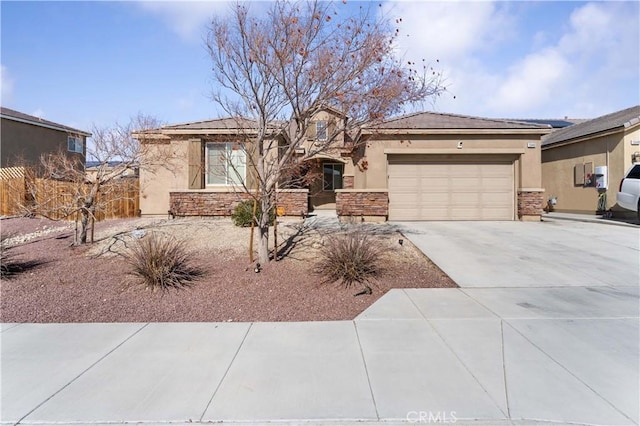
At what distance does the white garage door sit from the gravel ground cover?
4844 millimetres

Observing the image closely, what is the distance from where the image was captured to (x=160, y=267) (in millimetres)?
7340

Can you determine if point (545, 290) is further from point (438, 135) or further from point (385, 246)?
point (438, 135)

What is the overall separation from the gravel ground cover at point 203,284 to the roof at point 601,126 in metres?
13.9

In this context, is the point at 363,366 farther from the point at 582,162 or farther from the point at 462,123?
the point at 582,162

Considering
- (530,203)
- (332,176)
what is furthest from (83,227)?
(332,176)

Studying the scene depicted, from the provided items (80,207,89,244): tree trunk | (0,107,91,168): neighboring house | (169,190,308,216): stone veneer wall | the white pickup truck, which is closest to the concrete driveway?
the white pickup truck

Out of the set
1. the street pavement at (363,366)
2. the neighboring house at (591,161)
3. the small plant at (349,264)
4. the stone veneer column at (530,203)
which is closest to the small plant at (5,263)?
the street pavement at (363,366)

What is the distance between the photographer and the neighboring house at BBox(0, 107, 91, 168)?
23.2 meters

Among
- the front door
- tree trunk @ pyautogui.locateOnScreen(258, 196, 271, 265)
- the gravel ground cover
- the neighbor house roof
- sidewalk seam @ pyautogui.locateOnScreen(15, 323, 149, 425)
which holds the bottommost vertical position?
sidewalk seam @ pyautogui.locateOnScreen(15, 323, 149, 425)

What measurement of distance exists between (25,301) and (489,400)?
281 inches

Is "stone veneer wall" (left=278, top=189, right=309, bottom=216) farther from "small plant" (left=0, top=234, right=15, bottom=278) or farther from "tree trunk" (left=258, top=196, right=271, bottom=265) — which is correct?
"small plant" (left=0, top=234, right=15, bottom=278)

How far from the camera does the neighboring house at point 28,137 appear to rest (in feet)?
76.2

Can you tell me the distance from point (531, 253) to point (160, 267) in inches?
343

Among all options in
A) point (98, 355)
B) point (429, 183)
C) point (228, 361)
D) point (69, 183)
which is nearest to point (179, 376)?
point (228, 361)
